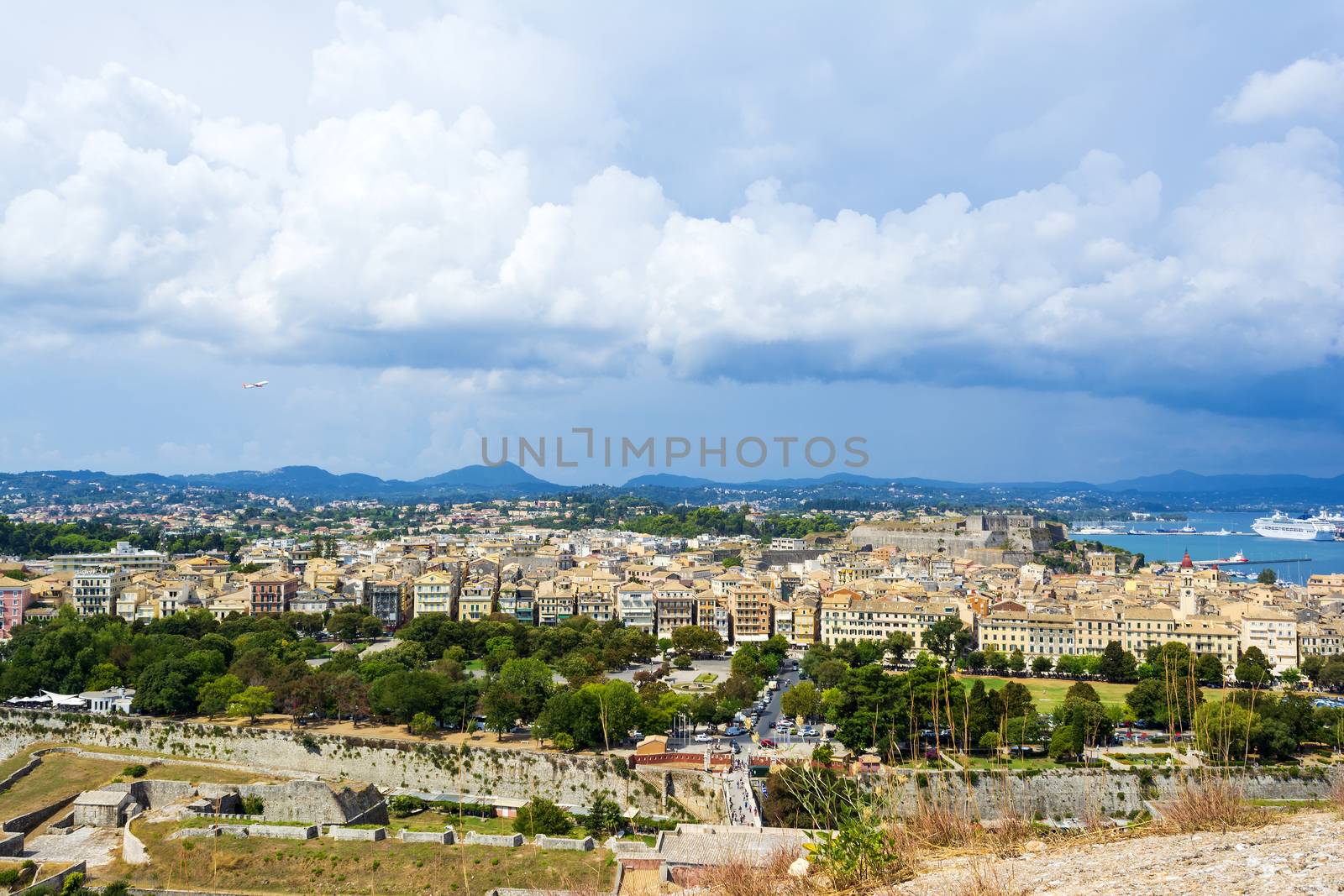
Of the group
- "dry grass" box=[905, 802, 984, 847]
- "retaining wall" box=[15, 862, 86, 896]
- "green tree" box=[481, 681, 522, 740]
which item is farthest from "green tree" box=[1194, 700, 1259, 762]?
"retaining wall" box=[15, 862, 86, 896]

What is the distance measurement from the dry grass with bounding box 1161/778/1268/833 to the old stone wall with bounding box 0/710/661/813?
13077 millimetres

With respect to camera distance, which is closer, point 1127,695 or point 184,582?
point 1127,695

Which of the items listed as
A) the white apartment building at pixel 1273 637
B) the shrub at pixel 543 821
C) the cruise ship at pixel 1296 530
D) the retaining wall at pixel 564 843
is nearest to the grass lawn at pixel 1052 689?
the white apartment building at pixel 1273 637

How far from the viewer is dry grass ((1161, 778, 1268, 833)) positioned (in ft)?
16.8

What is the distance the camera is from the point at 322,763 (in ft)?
63.3

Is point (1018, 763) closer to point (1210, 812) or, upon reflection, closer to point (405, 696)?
point (405, 696)

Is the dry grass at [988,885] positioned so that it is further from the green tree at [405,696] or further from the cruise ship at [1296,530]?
the cruise ship at [1296,530]

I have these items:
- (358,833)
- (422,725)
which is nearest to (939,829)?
(358,833)

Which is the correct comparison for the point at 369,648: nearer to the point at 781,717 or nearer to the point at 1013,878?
the point at 781,717

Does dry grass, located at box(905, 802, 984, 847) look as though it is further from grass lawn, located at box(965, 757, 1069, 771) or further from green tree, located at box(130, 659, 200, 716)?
green tree, located at box(130, 659, 200, 716)

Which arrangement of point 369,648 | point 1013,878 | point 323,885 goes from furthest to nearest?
point 369,648 → point 323,885 → point 1013,878

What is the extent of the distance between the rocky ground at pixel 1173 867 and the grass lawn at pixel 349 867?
8799mm

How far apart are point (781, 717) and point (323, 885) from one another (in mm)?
12148

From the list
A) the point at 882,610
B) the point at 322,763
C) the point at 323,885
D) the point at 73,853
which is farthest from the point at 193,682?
the point at 882,610
